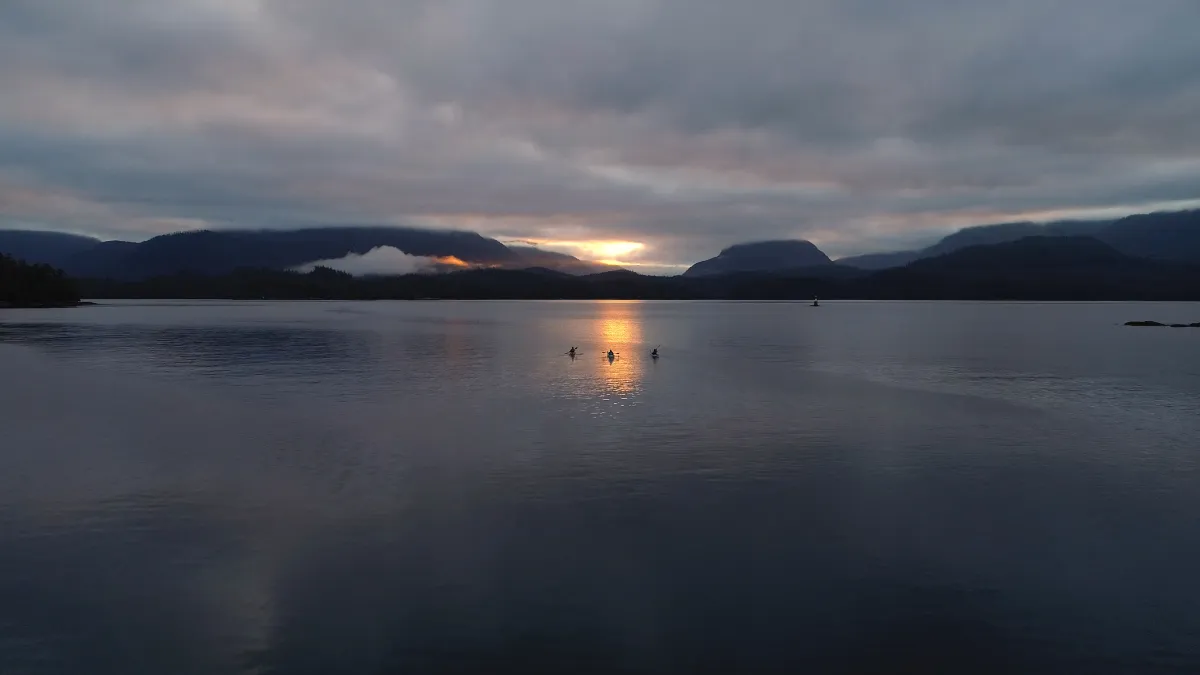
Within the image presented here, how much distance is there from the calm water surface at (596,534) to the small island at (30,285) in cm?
16754

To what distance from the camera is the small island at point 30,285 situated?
546 feet

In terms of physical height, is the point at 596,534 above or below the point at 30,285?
below

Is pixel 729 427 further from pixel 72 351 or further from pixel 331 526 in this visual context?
pixel 72 351

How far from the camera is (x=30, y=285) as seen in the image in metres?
171

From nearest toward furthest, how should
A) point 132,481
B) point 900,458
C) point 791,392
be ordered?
1. point 132,481
2. point 900,458
3. point 791,392

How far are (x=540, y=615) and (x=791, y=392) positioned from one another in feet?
102

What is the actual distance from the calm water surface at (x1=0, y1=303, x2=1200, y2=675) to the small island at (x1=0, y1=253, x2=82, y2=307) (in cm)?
16754

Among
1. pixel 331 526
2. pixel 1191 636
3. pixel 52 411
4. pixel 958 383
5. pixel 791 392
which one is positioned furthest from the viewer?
pixel 958 383

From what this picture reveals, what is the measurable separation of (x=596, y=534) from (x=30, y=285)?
208 m

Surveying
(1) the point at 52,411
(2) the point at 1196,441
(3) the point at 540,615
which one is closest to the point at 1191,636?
(3) the point at 540,615

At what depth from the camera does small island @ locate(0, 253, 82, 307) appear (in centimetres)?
16650

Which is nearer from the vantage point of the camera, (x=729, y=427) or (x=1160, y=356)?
(x=729, y=427)

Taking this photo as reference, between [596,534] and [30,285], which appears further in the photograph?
[30,285]

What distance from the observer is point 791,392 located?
41.6 meters
